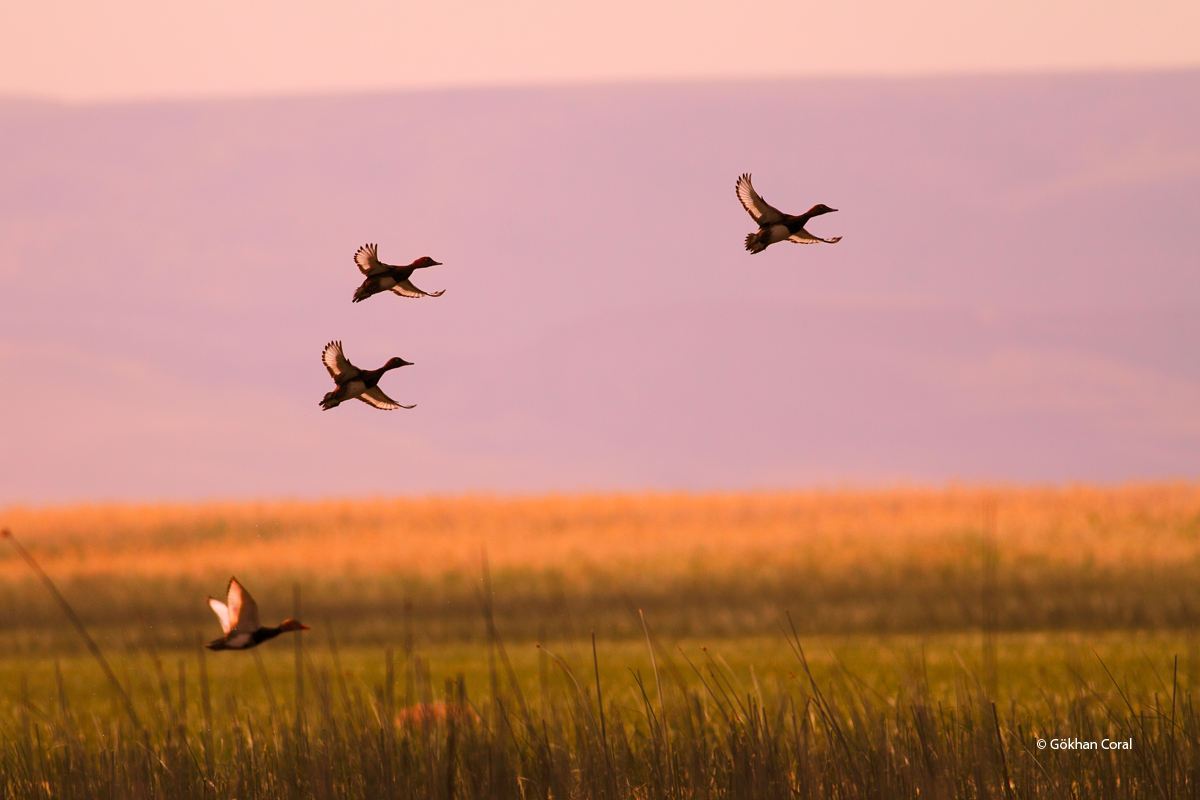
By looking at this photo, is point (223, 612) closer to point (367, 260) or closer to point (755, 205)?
point (367, 260)

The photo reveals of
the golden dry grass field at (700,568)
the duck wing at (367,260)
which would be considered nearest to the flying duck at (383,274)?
the duck wing at (367,260)

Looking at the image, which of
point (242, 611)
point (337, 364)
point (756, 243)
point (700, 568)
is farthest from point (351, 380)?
point (700, 568)

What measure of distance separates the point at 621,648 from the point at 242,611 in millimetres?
17411

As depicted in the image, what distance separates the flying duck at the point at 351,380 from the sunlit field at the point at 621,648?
135 centimetres

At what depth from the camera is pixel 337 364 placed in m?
2.40

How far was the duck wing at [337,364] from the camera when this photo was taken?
238 cm

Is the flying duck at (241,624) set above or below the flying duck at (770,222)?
below

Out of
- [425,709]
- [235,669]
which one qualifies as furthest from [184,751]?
[235,669]

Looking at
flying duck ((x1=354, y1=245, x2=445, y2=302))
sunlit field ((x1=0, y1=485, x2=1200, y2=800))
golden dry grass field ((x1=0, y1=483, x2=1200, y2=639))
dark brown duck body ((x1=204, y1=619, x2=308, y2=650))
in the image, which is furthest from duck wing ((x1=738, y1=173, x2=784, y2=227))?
golden dry grass field ((x1=0, y1=483, x2=1200, y2=639))

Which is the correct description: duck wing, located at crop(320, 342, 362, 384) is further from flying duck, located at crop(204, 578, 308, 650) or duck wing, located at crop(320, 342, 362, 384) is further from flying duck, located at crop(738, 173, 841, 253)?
flying duck, located at crop(738, 173, 841, 253)

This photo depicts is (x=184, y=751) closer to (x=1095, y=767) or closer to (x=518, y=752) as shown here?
(x=518, y=752)

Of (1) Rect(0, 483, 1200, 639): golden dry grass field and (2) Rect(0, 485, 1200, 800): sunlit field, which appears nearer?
(2) Rect(0, 485, 1200, 800): sunlit field

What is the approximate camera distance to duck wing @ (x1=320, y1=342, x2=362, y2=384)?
2375 mm

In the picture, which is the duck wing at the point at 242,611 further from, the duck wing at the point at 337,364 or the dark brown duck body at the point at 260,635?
the duck wing at the point at 337,364
